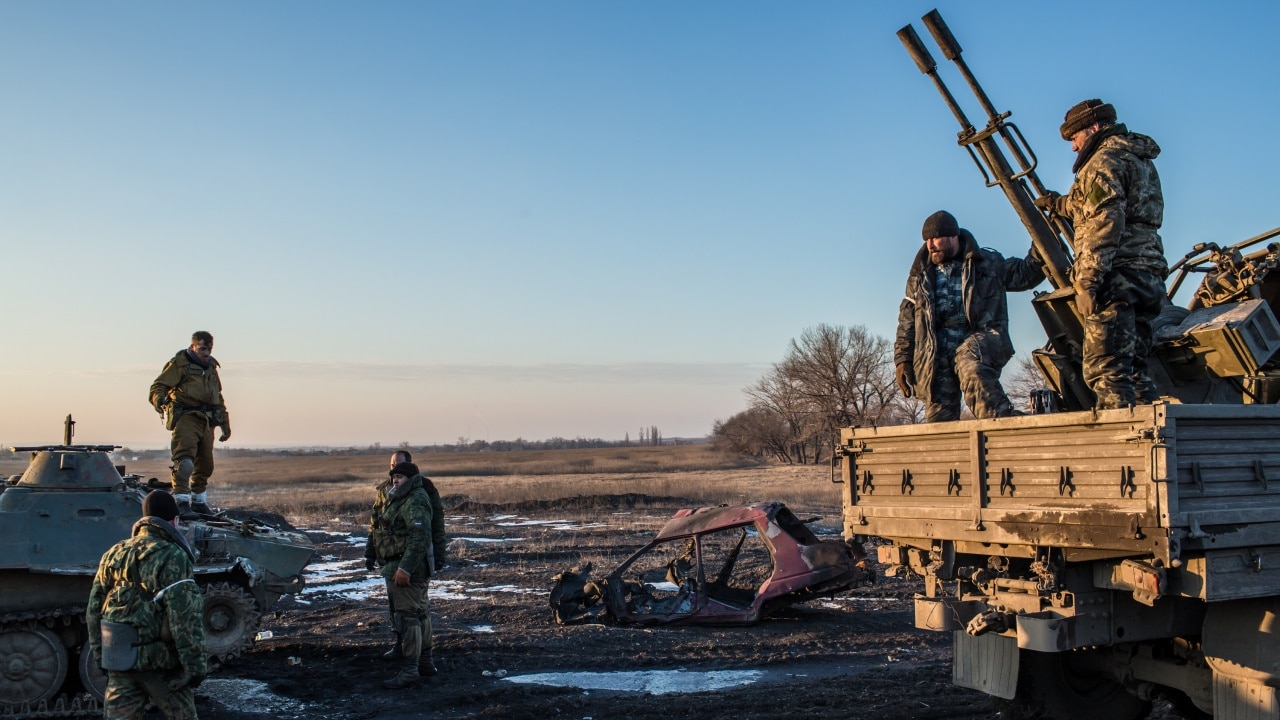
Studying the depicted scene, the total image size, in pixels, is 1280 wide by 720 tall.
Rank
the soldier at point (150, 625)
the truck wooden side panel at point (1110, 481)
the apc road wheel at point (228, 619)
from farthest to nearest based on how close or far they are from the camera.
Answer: the apc road wheel at point (228, 619) → the soldier at point (150, 625) → the truck wooden side panel at point (1110, 481)

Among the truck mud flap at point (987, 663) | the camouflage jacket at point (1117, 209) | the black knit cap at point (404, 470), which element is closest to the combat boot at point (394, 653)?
the black knit cap at point (404, 470)

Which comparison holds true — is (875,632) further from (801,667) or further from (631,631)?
(631,631)

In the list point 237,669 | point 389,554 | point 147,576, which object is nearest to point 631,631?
point 389,554

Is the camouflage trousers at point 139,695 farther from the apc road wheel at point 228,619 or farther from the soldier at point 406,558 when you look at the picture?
the apc road wheel at point 228,619

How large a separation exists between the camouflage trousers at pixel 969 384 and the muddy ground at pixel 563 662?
6.08 ft

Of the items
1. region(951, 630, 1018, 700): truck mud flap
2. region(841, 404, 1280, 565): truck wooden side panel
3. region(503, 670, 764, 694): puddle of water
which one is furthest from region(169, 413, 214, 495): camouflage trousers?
region(841, 404, 1280, 565): truck wooden side panel

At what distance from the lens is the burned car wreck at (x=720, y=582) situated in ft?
36.3

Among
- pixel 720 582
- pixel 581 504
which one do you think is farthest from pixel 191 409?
pixel 581 504

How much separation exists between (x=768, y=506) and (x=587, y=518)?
1422 centimetres

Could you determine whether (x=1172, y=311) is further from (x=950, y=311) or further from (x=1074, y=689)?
(x=1074, y=689)

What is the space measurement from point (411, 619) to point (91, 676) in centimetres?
260

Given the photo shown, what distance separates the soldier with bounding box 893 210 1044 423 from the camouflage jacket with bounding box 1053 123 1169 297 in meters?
0.94

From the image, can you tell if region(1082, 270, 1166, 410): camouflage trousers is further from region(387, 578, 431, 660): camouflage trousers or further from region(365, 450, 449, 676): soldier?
region(387, 578, 431, 660): camouflage trousers

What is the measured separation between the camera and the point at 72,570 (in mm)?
8977
